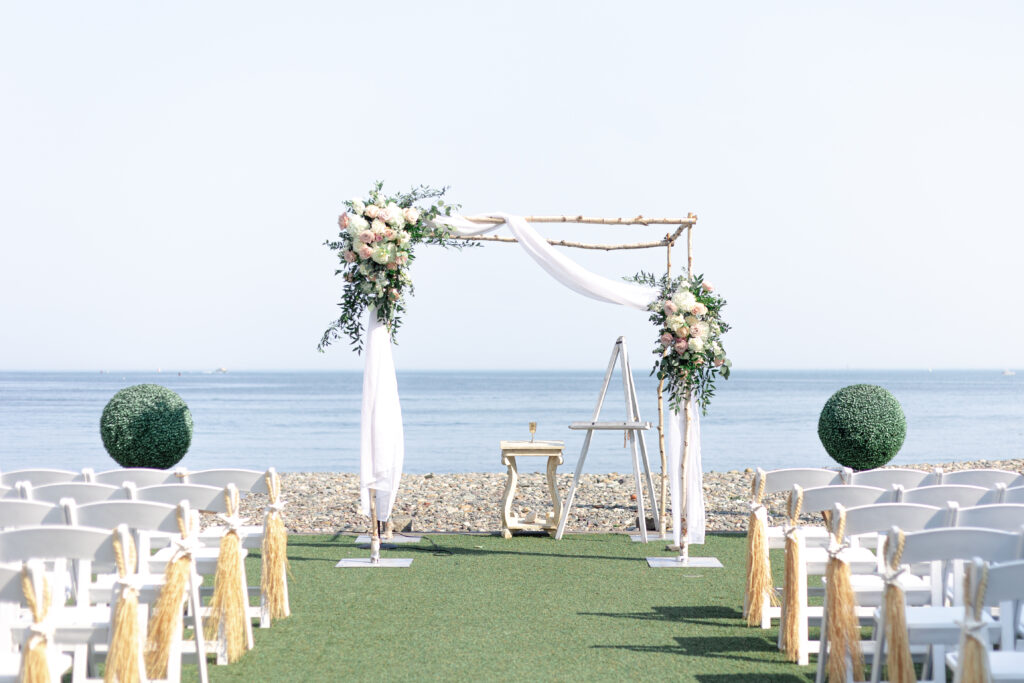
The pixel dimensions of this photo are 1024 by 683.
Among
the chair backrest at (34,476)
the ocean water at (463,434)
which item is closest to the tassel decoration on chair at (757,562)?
the chair backrest at (34,476)

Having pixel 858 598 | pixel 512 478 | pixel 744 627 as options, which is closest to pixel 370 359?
pixel 512 478

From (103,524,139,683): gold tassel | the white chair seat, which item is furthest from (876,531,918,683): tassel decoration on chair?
(103,524,139,683): gold tassel

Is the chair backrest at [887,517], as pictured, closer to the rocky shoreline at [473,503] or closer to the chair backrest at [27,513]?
the chair backrest at [27,513]

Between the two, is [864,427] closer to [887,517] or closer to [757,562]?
[757,562]

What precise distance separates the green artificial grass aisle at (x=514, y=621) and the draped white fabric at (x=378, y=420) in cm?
60

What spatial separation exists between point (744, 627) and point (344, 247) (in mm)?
3942

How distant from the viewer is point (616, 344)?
827 cm

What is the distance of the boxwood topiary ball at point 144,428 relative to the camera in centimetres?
957

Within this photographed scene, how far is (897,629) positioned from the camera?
3.43m

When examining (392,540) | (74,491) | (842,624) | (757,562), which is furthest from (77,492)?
(842,624)

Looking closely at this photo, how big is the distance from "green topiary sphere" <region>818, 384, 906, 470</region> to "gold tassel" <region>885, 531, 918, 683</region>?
605 cm

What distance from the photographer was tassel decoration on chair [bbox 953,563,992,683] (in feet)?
9.73

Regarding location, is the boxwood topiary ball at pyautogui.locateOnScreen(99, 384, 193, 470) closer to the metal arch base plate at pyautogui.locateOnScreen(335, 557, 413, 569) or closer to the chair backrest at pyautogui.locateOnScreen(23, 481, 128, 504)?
the metal arch base plate at pyautogui.locateOnScreen(335, 557, 413, 569)

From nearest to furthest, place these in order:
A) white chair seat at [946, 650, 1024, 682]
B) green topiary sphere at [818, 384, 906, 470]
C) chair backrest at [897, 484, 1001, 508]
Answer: white chair seat at [946, 650, 1024, 682] < chair backrest at [897, 484, 1001, 508] < green topiary sphere at [818, 384, 906, 470]
